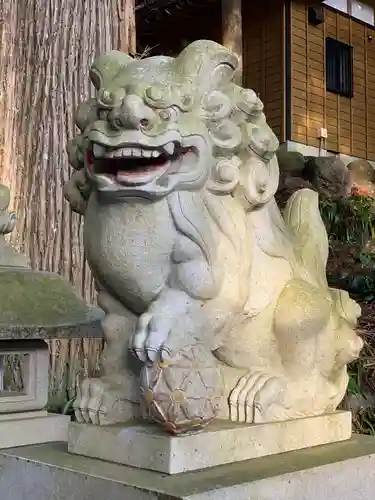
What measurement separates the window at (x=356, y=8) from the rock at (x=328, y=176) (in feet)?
7.29

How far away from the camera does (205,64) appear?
1.27 metres

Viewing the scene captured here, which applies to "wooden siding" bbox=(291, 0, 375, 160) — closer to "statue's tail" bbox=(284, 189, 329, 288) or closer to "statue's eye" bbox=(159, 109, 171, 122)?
"statue's tail" bbox=(284, 189, 329, 288)

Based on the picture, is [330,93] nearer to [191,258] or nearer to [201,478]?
[191,258]

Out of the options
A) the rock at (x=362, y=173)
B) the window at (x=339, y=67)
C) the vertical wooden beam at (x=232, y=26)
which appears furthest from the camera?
the window at (x=339, y=67)

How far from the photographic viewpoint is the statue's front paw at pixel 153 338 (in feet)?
3.81

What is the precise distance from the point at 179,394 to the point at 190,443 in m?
0.11

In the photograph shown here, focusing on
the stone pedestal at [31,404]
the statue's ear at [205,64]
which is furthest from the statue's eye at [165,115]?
the stone pedestal at [31,404]

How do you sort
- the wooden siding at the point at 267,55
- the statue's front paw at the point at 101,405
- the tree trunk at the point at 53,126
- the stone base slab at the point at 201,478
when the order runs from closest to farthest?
1. the stone base slab at the point at 201,478
2. the statue's front paw at the point at 101,405
3. the tree trunk at the point at 53,126
4. the wooden siding at the point at 267,55

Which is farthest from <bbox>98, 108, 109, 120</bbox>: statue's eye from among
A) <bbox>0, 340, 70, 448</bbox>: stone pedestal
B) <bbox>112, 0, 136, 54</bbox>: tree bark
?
<bbox>112, 0, 136, 54</bbox>: tree bark

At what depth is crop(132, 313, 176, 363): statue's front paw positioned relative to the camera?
1.16 meters

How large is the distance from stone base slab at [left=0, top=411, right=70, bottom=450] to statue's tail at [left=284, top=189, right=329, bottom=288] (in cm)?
68

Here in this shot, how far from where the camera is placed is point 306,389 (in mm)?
1393

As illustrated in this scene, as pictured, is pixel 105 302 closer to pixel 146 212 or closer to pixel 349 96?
pixel 146 212

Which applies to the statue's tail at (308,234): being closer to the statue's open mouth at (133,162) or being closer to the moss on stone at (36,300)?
the statue's open mouth at (133,162)
